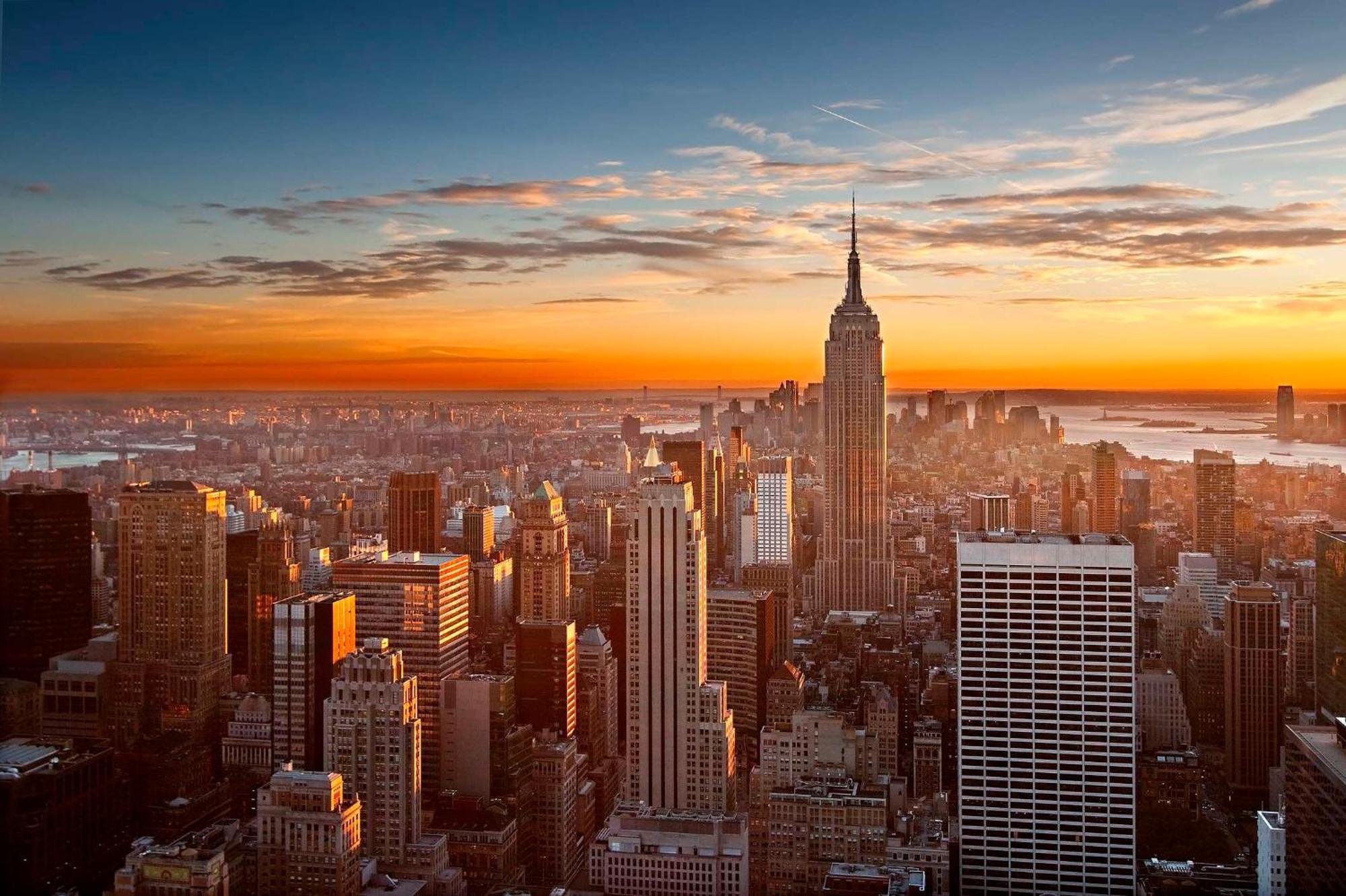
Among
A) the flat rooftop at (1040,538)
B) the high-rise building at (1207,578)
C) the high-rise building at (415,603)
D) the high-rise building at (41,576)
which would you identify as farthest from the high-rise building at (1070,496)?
the high-rise building at (41,576)

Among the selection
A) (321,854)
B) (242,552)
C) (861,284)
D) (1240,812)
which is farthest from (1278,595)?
(242,552)

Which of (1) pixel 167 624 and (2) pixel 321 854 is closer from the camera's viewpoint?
(2) pixel 321 854

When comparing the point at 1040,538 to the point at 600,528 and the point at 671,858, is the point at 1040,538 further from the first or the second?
the point at 600,528

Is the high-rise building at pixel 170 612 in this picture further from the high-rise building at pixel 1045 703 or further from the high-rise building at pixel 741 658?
the high-rise building at pixel 1045 703

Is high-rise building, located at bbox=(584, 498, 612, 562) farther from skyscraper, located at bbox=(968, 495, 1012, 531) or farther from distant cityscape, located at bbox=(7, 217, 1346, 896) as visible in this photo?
skyscraper, located at bbox=(968, 495, 1012, 531)

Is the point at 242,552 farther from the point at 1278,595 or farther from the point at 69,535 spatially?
the point at 1278,595

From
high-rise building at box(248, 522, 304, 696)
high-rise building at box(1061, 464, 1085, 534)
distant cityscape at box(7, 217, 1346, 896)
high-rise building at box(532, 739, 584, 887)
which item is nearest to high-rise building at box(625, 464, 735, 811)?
distant cityscape at box(7, 217, 1346, 896)

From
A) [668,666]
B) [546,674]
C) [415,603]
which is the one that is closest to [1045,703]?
[668,666]
